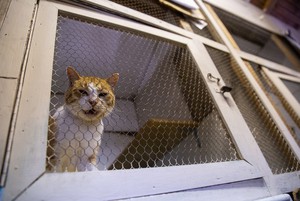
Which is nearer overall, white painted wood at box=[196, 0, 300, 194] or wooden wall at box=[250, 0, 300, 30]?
white painted wood at box=[196, 0, 300, 194]

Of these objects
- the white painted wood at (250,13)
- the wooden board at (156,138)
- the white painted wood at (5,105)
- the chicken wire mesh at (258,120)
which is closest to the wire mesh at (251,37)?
the white painted wood at (250,13)

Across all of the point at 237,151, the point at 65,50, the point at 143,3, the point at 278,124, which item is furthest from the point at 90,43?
the point at 278,124

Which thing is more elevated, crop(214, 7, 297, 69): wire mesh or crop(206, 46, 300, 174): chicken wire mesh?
crop(214, 7, 297, 69): wire mesh

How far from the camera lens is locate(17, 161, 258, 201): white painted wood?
0.62m

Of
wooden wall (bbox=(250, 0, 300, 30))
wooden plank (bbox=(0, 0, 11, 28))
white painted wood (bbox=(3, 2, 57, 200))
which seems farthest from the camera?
wooden wall (bbox=(250, 0, 300, 30))

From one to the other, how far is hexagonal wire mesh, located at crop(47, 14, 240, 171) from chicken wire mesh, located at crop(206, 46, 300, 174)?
0.29 m

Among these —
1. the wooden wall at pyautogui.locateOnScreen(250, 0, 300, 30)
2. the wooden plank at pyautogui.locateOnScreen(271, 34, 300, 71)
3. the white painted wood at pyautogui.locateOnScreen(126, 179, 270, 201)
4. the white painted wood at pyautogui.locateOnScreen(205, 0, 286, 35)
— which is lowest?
the white painted wood at pyautogui.locateOnScreen(126, 179, 270, 201)

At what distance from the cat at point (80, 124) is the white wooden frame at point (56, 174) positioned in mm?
262

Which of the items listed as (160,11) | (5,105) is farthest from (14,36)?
(160,11)

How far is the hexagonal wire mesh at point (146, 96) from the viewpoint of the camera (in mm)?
1444

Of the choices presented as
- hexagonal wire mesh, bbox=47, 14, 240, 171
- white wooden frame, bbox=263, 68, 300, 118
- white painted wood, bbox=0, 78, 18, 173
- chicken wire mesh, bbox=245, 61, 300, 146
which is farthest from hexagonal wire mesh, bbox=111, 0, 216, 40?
white painted wood, bbox=0, 78, 18, 173

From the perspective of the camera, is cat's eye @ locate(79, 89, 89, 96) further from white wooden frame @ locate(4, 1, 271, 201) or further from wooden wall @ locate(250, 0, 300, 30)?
wooden wall @ locate(250, 0, 300, 30)

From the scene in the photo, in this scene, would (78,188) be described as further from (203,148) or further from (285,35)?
(285,35)

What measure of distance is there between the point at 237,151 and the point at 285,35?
90.7 inches
